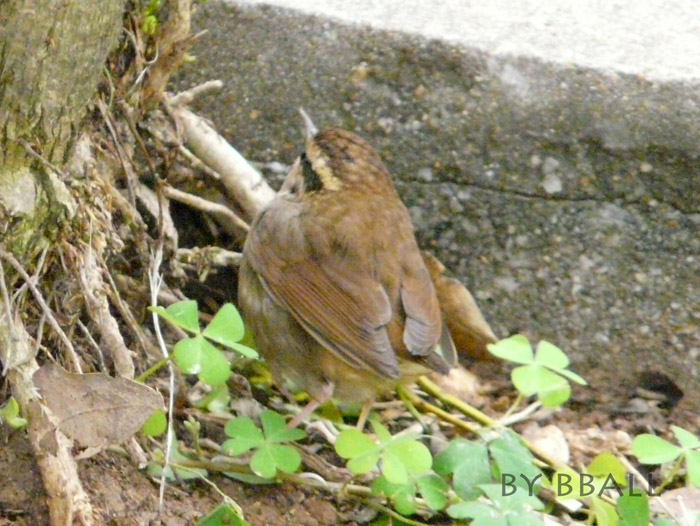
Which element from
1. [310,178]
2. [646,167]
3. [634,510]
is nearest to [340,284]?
[310,178]

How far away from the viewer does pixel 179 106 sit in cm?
338

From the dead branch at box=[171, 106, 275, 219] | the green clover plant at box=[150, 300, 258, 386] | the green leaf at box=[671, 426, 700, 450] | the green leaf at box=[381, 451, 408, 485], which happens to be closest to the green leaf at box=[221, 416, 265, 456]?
the green clover plant at box=[150, 300, 258, 386]

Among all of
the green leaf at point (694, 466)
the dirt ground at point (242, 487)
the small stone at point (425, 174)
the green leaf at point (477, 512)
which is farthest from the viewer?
the small stone at point (425, 174)

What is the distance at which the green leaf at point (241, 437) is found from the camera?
266cm

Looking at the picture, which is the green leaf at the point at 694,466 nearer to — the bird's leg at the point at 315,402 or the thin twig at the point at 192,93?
the bird's leg at the point at 315,402

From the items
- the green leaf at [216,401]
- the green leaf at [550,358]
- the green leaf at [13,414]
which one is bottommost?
the green leaf at [216,401]

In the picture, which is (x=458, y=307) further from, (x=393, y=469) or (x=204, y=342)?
(x=204, y=342)

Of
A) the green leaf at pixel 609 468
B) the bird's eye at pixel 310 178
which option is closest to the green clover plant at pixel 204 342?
the bird's eye at pixel 310 178

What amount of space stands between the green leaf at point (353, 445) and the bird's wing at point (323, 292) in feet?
0.91

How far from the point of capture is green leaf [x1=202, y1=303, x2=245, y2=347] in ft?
8.36

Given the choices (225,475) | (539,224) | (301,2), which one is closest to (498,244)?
(539,224)

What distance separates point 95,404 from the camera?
2186mm

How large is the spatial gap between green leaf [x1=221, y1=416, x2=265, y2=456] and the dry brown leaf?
50 centimetres

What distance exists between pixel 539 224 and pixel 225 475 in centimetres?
146
